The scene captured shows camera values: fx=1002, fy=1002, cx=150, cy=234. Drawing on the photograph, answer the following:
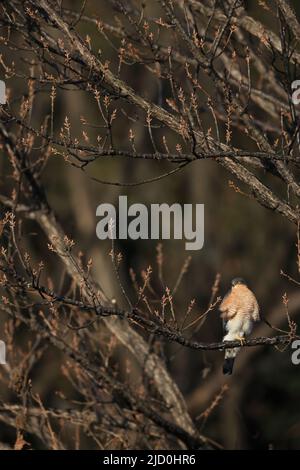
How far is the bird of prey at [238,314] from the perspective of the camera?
745 centimetres

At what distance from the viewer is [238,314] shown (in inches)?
294

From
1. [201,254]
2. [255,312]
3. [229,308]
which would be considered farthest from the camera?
[201,254]

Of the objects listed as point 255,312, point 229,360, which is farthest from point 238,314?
point 229,360

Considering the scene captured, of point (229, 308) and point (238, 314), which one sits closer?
point (238, 314)

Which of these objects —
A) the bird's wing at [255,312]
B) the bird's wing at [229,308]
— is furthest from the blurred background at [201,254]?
the bird's wing at [255,312]

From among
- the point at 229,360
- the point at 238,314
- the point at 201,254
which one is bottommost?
the point at 229,360

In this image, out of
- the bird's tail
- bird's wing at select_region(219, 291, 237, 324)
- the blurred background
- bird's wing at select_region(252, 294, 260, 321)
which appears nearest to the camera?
bird's wing at select_region(252, 294, 260, 321)

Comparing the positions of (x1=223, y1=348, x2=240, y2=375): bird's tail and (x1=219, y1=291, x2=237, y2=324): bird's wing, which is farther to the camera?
(x1=223, y1=348, x2=240, y2=375): bird's tail

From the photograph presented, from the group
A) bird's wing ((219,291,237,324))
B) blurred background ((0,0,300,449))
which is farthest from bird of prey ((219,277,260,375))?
blurred background ((0,0,300,449))

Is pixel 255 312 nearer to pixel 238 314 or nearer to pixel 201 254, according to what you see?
pixel 238 314

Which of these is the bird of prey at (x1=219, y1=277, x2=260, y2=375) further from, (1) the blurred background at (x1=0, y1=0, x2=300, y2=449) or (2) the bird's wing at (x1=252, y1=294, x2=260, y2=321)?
(1) the blurred background at (x1=0, y1=0, x2=300, y2=449)

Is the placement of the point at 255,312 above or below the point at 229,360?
above

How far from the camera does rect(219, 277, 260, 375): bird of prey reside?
7.45m
